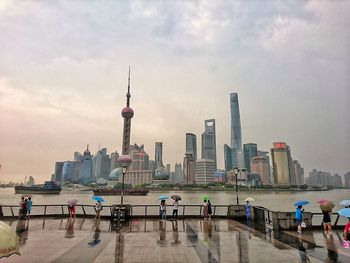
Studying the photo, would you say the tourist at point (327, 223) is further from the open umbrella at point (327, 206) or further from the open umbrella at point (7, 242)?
the open umbrella at point (7, 242)

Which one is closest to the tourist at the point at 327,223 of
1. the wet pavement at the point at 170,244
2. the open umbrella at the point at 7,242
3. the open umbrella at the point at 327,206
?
the open umbrella at the point at 327,206

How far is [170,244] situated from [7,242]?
9530 millimetres

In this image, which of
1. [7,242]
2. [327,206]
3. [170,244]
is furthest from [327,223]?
[7,242]

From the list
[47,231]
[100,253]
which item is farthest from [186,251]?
[47,231]

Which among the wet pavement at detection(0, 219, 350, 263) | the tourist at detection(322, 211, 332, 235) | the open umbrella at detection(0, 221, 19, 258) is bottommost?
the wet pavement at detection(0, 219, 350, 263)

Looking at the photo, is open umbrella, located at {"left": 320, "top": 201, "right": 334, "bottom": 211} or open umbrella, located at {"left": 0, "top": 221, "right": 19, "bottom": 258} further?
open umbrella, located at {"left": 320, "top": 201, "right": 334, "bottom": 211}

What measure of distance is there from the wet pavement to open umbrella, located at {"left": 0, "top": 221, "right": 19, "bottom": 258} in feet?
19.1

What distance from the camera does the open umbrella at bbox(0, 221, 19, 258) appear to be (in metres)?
5.86

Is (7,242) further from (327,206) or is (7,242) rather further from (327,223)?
(327,223)

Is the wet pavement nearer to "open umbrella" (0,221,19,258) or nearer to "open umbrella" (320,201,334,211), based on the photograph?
"open umbrella" (320,201,334,211)

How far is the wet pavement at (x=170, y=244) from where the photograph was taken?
11570mm

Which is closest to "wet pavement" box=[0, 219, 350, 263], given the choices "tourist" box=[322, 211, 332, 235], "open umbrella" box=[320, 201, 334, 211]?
"tourist" box=[322, 211, 332, 235]

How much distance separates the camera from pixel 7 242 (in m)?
5.97

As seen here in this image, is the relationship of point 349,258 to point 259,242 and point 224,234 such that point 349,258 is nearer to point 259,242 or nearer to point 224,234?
point 259,242
